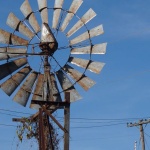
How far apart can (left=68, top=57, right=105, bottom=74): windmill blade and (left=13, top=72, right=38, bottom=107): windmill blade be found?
3.64ft

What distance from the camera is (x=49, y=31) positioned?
13.3 metres

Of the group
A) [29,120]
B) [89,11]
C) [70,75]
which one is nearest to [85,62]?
[70,75]

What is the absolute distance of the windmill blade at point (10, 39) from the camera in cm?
1348

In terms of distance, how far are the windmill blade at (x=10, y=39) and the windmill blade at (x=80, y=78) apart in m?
1.38

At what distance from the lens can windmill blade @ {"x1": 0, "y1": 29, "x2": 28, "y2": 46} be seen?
1348 cm

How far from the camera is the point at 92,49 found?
13.5 m

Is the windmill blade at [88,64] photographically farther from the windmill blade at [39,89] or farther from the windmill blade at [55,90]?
the windmill blade at [39,89]

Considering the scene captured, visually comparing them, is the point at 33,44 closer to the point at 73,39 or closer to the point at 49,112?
the point at 73,39

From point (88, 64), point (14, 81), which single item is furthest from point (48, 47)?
point (14, 81)

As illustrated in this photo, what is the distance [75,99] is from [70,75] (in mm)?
820

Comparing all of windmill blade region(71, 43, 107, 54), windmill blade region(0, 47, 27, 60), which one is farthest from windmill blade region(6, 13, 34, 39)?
windmill blade region(71, 43, 107, 54)

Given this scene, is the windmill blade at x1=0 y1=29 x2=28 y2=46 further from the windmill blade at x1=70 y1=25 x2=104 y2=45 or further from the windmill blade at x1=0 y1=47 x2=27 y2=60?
the windmill blade at x1=70 y1=25 x2=104 y2=45

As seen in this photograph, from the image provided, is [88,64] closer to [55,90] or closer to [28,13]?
[55,90]

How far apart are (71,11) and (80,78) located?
1.90 m
